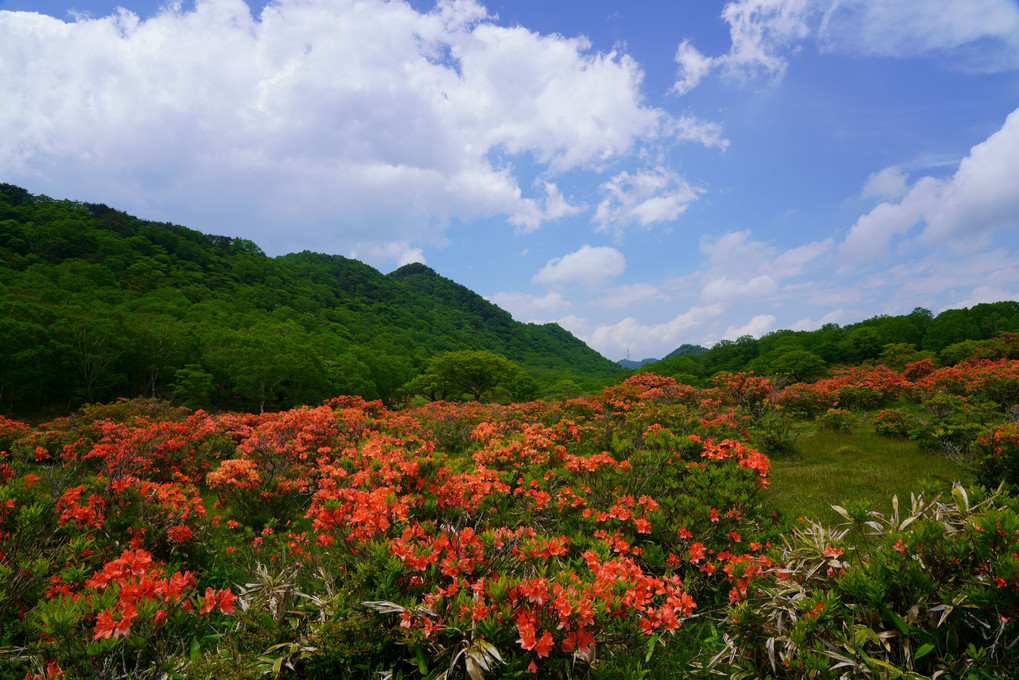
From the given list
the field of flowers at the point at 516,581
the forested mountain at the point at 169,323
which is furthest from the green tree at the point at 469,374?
the field of flowers at the point at 516,581

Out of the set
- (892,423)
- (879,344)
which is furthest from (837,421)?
(879,344)

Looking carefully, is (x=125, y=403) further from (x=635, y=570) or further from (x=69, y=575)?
(x=635, y=570)

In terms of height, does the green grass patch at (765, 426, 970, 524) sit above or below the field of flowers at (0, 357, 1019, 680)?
below

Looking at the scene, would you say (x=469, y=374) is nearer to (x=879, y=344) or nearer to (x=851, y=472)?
(x=851, y=472)

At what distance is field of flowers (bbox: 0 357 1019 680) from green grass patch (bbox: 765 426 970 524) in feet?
6.17

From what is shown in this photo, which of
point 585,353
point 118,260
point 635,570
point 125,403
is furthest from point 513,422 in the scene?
point 585,353

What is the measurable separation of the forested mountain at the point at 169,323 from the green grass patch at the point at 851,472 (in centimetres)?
3027

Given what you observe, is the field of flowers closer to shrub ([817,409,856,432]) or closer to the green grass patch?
the green grass patch

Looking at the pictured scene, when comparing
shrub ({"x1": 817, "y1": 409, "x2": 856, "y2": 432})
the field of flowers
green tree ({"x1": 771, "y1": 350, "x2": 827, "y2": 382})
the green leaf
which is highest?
green tree ({"x1": 771, "y1": 350, "x2": 827, "y2": 382})

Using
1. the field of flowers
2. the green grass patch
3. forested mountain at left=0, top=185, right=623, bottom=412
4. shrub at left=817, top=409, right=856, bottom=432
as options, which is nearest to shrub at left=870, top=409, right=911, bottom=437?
the green grass patch

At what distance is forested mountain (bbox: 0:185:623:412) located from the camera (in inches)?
978

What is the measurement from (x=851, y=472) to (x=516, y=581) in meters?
11.9

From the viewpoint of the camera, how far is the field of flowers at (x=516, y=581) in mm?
2238

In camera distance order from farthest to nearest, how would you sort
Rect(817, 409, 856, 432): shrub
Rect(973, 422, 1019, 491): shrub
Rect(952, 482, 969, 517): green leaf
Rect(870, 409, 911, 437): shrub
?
1. Rect(817, 409, 856, 432): shrub
2. Rect(870, 409, 911, 437): shrub
3. Rect(973, 422, 1019, 491): shrub
4. Rect(952, 482, 969, 517): green leaf
